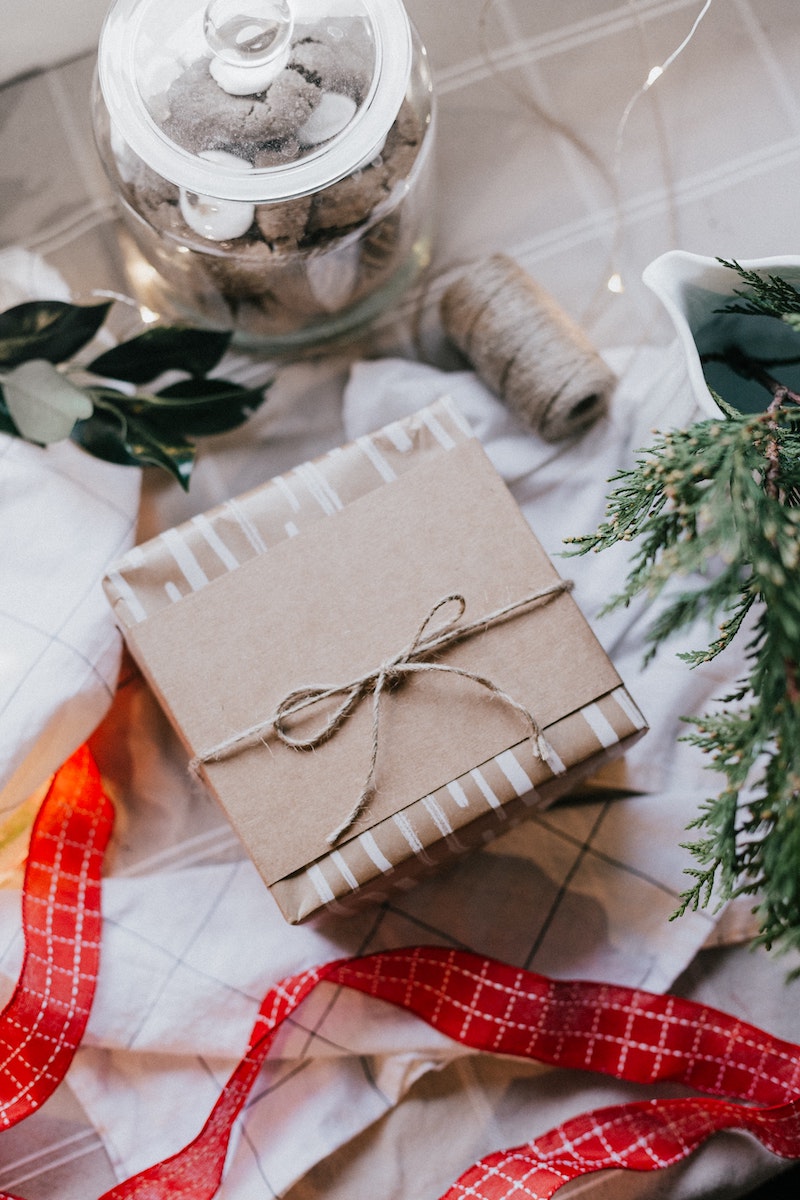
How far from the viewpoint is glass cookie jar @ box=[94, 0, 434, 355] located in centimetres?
74

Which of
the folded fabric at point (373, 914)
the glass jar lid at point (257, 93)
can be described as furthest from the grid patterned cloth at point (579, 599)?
the glass jar lid at point (257, 93)

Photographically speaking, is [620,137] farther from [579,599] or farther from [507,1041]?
[507,1041]

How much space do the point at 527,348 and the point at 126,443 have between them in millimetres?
381

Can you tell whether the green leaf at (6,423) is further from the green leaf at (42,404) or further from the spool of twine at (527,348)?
the spool of twine at (527,348)

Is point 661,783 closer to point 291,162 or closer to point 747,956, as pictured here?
point 747,956

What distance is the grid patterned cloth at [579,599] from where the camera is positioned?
34.8 inches

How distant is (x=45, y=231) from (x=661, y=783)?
83 centimetres

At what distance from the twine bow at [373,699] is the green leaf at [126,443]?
0.89 ft

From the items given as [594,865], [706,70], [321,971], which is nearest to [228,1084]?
[321,971]

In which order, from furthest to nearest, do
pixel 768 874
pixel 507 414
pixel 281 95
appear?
pixel 507 414 → pixel 281 95 → pixel 768 874

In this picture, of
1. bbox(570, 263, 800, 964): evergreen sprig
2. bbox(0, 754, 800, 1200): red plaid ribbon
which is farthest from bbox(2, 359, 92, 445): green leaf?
bbox(570, 263, 800, 964): evergreen sprig

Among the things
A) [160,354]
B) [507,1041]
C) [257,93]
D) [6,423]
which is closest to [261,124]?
[257,93]

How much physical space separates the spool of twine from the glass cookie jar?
0.13m

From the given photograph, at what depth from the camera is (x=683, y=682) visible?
0.94 metres
